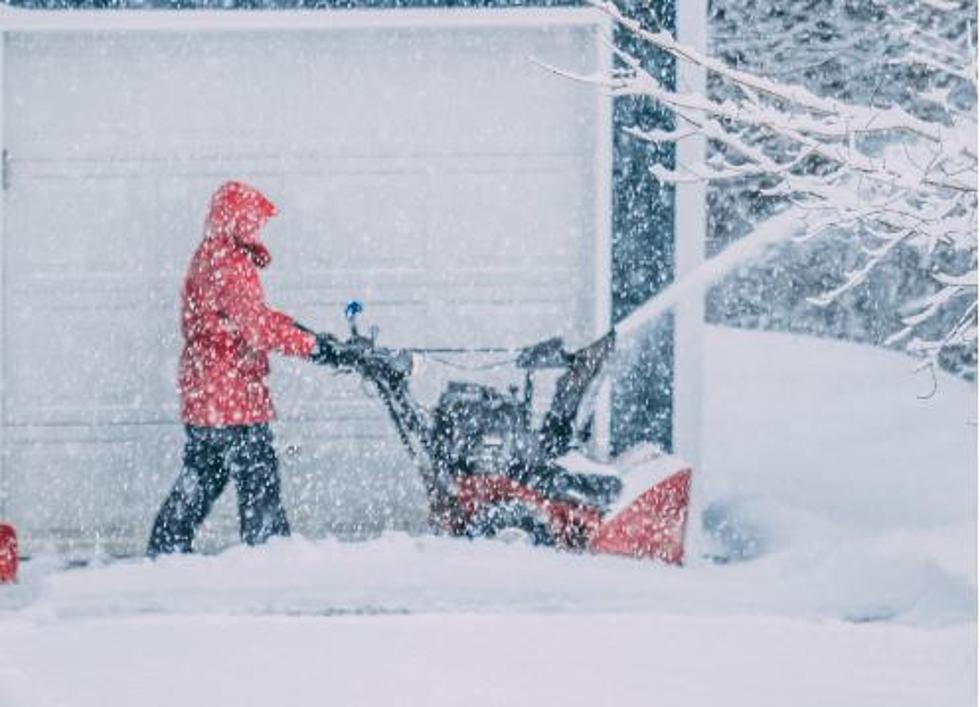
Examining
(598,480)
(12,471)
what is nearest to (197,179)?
(12,471)

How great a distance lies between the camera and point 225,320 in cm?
799

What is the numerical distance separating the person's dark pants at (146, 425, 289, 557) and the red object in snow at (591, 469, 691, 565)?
140cm

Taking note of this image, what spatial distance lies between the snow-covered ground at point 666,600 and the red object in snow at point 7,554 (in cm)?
8

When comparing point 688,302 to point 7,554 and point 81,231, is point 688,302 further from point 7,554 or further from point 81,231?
point 7,554

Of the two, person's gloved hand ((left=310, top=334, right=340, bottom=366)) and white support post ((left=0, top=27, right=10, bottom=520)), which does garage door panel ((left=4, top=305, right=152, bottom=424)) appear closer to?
white support post ((left=0, top=27, right=10, bottom=520))

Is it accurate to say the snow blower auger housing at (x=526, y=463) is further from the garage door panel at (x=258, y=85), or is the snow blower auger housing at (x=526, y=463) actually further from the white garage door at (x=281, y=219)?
the garage door panel at (x=258, y=85)

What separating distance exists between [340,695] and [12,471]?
537 centimetres

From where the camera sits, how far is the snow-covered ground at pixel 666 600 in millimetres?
4758

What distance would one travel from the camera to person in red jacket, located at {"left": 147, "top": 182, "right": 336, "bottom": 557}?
7.95 m

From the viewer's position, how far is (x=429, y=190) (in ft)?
31.6

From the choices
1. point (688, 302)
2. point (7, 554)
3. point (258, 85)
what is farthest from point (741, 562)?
point (7, 554)

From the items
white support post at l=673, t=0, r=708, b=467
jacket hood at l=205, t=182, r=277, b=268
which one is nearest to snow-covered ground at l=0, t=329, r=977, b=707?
white support post at l=673, t=0, r=708, b=467

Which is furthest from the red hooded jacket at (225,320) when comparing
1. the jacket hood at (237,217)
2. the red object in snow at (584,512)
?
the red object in snow at (584,512)

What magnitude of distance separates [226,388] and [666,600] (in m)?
2.03
